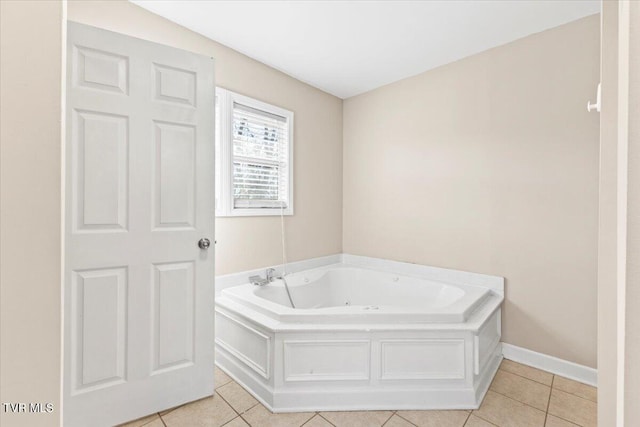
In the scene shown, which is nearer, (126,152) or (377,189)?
(126,152)

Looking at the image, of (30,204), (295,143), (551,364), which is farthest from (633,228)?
(295,143)

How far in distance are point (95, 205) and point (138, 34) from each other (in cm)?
127

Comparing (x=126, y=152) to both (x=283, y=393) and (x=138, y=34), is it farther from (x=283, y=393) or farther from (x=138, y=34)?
(x=283, y=393)

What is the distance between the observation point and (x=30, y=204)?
0.68 metres

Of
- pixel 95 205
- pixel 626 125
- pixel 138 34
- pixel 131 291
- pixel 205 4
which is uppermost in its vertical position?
pixel 205 4

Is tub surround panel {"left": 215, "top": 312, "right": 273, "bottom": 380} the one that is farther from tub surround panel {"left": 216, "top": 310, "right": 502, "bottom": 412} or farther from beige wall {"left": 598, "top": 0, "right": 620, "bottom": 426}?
beige wall {"left": 598, "top": 0, "right": 620, "bottom": 426}

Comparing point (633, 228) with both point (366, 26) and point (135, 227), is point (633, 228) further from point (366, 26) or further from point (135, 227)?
point (366, 26)

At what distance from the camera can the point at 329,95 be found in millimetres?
3240

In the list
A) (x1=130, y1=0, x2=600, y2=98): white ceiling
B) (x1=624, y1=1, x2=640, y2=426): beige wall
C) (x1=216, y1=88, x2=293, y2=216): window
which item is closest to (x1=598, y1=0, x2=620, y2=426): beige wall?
(x1=624, y1=1, x2=640, y2=426): beige wall

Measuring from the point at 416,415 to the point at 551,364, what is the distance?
3.89ft

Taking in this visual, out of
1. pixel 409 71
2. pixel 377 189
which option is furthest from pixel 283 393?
pixel 409 71

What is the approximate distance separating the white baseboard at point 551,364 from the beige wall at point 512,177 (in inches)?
1.7

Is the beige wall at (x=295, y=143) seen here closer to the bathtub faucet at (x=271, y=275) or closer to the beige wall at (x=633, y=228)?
the bathtub faucet at (x=271, y=275)

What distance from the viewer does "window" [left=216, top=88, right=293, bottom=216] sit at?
7.82 feet
